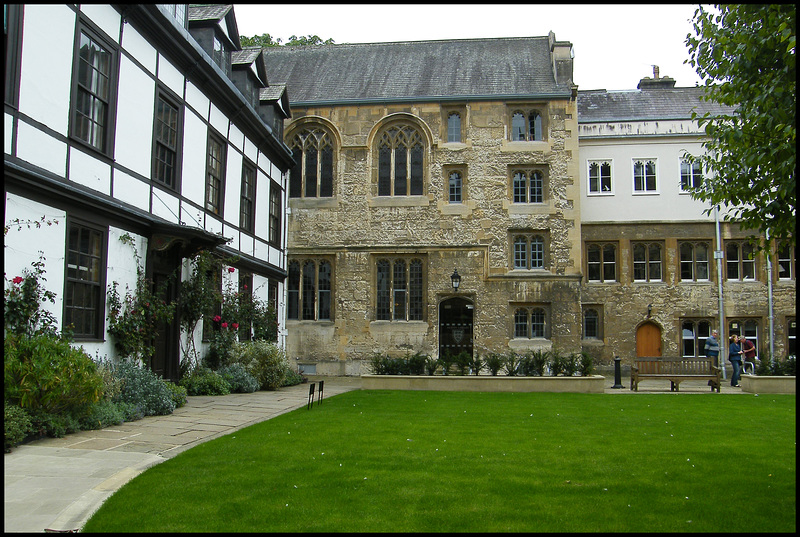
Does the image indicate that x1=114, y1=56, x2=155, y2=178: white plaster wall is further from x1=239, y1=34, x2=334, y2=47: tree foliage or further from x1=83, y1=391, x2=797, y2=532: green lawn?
x1=239, y1=34, x2=334, y2=47: tree foliage

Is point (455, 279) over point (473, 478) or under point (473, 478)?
over

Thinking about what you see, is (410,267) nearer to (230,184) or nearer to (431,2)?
(230,184)

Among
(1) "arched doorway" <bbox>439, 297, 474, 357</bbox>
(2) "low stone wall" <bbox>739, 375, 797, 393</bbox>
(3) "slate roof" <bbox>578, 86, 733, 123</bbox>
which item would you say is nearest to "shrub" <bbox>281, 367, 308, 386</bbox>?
(1) "arched doorway" <bbox>439, 297, 474, 357</bbox>

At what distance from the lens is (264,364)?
17391 millimetres

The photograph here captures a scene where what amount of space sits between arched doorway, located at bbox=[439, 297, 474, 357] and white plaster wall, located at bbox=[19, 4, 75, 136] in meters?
15.9

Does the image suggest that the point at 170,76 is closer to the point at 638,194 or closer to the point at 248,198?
the point at 248,198

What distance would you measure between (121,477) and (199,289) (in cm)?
918

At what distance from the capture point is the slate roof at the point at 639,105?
96.4ft

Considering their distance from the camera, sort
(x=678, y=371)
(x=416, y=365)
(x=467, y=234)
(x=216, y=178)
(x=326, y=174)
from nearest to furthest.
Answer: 1. (x=216, y=178)
2. (x=678, y=371)
3. (x=416, y=365)
4. (x=467, y=234)
5. (x=326, y=174)

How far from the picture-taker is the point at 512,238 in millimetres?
24516

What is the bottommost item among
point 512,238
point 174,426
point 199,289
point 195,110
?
point 174,426

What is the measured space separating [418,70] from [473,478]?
22456 millimetres

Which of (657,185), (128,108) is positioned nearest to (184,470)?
(128,108)

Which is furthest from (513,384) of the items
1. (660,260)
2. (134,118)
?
(660,260)
